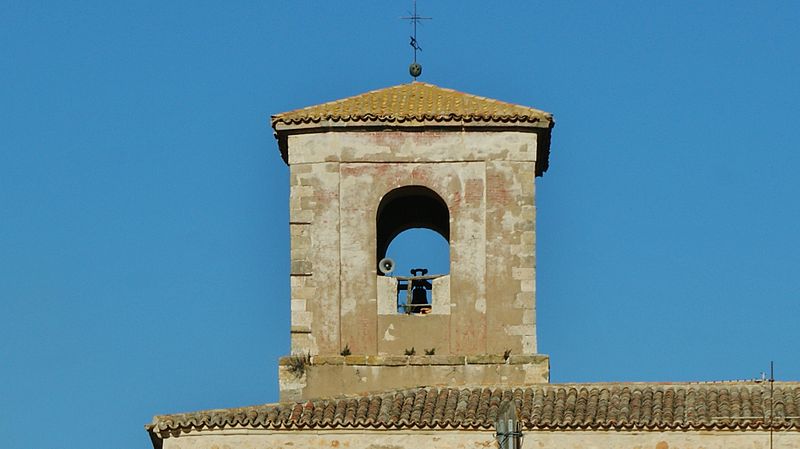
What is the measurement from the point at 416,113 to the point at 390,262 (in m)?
1.89

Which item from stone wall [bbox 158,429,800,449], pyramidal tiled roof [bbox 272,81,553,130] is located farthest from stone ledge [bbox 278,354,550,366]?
pyramidal tiled roof [bbox 272,81,553,130]

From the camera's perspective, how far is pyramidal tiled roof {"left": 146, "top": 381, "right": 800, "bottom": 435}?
28688 millimetres

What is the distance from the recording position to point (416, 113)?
104 feet

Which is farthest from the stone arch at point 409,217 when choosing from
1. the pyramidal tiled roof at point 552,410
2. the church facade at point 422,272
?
the pyramidal tiled roof at point 552,410

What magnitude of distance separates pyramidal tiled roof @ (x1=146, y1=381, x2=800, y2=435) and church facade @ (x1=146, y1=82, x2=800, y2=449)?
4 cm

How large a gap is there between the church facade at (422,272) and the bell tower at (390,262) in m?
0.02

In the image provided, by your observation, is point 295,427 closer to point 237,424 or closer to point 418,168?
point 237,424

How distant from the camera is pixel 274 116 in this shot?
32.0m

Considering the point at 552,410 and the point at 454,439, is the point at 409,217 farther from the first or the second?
the point at 454,439

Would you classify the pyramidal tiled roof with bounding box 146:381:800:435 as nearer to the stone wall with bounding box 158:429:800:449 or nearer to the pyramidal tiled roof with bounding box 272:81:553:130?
the stone wall with bounding box 158:429:800:449

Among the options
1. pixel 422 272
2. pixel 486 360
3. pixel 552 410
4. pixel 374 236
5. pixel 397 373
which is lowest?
pixel 552 410

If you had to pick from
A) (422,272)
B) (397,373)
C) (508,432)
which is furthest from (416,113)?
(508,432)

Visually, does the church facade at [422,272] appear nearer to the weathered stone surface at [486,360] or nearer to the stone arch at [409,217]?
the weathered stone surface at [486,360]

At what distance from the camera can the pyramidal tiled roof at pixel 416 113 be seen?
104ft
